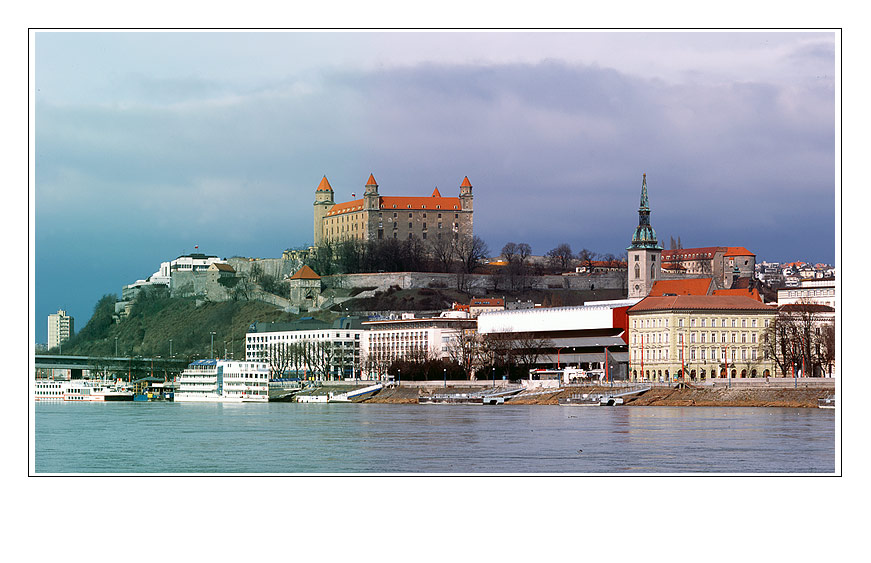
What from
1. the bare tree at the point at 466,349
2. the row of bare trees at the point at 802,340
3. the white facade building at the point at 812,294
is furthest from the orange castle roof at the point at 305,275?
the row of bare trees at the point at 802,340

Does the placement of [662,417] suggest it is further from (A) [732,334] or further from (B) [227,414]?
(A) [732,334]

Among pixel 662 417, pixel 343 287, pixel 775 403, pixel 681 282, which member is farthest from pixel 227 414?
pixel 343 287

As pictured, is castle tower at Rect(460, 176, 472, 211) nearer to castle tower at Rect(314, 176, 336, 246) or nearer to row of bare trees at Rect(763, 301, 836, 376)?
castle tower at Rect(314, 176, 336, 246)

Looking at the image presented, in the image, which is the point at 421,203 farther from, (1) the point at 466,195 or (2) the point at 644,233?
(2) the point at 644,233

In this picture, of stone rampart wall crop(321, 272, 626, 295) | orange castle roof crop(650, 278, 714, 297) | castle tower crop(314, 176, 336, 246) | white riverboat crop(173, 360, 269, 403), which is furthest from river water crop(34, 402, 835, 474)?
castle tower crop(314, 176, 336, 246)

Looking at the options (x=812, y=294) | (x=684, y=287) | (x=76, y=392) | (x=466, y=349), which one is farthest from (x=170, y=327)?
(x=812, y=294)
